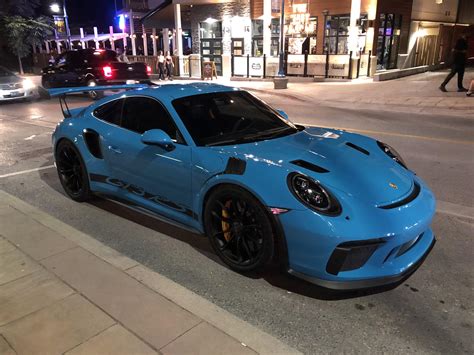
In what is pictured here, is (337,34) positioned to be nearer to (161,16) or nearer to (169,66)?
(169,66)

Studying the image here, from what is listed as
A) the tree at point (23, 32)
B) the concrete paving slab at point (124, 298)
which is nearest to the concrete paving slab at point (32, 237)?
the concrete paving slab at point (124, 298)

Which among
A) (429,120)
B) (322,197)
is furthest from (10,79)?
(322,197)

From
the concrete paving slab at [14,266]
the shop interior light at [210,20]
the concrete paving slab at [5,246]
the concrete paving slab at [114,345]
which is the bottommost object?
the concrete paving slab at [5,246]

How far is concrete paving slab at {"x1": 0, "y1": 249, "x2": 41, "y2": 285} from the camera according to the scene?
362cm

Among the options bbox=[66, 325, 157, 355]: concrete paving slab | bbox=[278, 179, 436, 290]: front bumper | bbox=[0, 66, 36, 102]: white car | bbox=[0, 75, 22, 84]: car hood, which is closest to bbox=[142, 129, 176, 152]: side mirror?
bbox=[278, 179, 436, 290]: front bumper

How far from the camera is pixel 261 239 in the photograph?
3439 millimetres

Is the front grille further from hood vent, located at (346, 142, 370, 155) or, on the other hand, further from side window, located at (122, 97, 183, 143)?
side window, located at (122, 97, 183, 143)

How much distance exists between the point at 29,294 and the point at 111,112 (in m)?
2.34

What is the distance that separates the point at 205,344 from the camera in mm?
2746

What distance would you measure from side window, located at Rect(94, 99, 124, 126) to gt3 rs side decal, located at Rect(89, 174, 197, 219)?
644mm

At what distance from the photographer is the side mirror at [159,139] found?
3.99m

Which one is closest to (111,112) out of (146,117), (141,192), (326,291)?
(146,117)

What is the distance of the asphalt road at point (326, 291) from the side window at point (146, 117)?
3.62 ft

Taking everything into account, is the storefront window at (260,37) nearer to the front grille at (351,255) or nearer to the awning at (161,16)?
the awning at (161,16)
